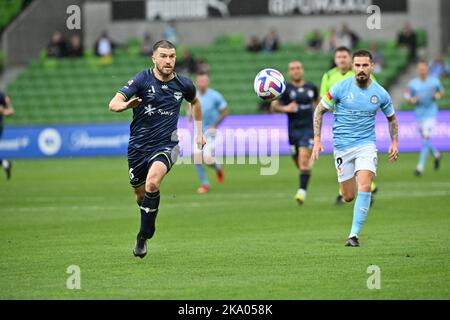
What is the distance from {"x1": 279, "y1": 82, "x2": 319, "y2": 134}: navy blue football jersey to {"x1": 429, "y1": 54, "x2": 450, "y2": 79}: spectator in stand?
16518mm

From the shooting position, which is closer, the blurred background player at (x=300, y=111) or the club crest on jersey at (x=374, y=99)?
the club crest on jersey at (x=374, y=99)

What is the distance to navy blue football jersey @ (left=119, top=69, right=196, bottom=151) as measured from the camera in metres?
11.9

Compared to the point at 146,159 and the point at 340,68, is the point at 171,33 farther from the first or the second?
the point at 146,159

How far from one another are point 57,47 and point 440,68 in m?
15.6

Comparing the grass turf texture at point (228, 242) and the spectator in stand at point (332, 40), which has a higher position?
the spectator in stand at point (332, 40)

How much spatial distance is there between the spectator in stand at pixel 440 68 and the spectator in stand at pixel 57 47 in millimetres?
15063

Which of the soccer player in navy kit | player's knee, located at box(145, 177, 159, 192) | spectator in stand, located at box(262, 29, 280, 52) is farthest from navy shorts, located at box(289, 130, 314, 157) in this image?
spectator in stand, located at box(262, 29, 280, 52)

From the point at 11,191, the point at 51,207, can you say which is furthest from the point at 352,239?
the point at 11,191

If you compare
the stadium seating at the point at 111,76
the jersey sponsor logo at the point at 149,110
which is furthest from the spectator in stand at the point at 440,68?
the jersey sponsor logo at the point at 149,110

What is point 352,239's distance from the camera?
40.4 feet

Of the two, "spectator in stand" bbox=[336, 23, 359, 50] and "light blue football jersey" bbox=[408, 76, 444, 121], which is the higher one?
"spectator in stand" bbox=[336, 23, 359, 50]

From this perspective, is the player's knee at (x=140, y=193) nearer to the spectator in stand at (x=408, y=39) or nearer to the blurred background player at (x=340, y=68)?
the blurred background player at (x=340, y=68)

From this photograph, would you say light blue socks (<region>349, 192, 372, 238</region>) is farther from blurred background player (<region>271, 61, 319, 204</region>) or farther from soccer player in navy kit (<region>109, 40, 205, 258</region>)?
blurred background player (<region>271, 61, 319, 204</region>)

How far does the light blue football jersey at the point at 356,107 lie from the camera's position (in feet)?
41.3
